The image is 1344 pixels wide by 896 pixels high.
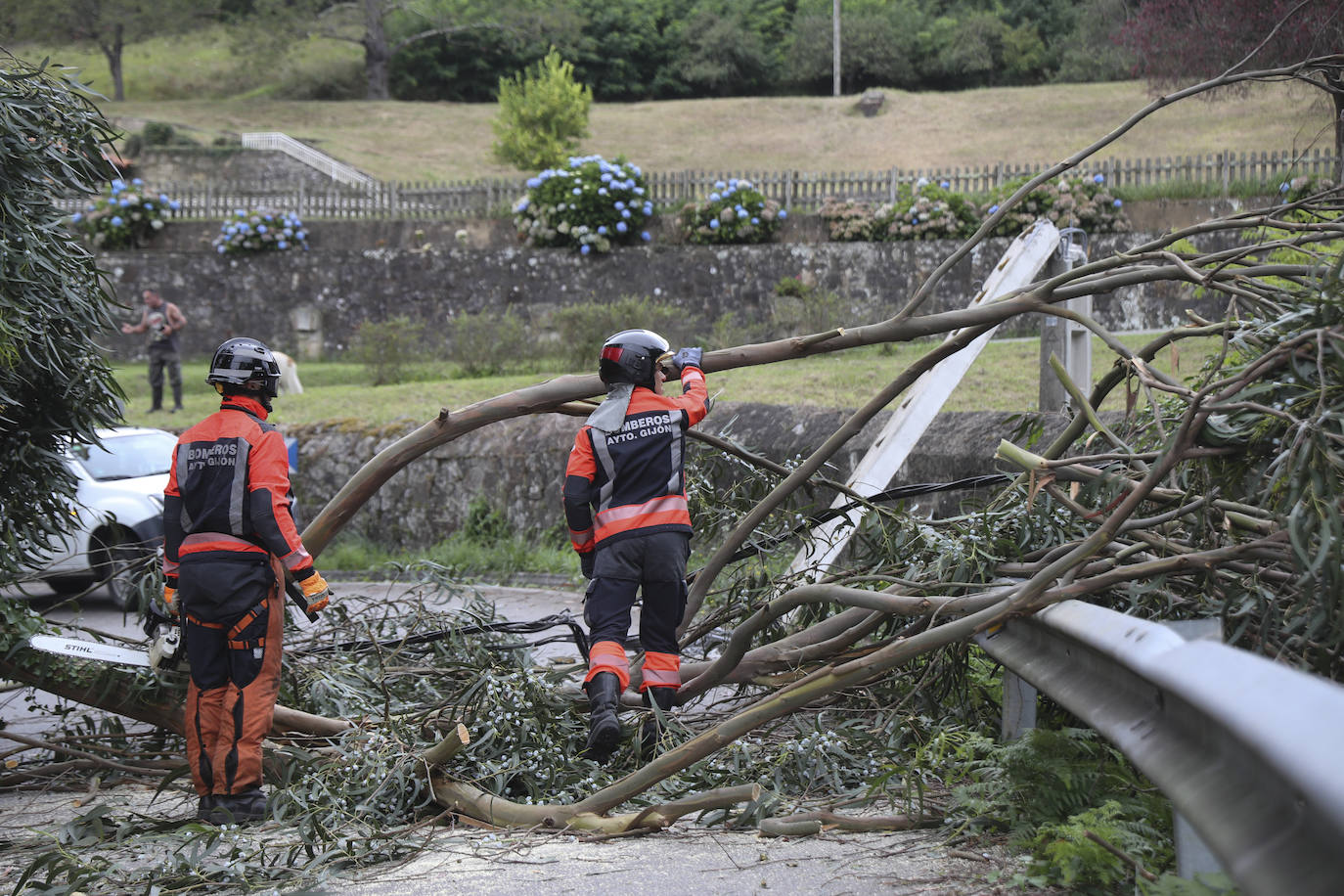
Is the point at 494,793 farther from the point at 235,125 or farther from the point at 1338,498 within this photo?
the point at 235,125

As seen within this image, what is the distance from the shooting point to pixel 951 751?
4047mm

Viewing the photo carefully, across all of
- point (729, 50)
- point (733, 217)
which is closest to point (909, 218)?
point (733, 217)

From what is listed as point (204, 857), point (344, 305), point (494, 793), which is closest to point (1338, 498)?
point (494, 793)

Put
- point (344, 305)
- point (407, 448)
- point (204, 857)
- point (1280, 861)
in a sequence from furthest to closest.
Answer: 1. point (344, 305)
2. point (407, 448)
3. point (204, 857)
4. point (1280, 861)

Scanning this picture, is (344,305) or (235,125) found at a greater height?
(235,125)

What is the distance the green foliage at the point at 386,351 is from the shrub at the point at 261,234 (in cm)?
593

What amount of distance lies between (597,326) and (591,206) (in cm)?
494

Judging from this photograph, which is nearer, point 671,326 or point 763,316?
point 671,326

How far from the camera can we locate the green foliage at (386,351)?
651 inches

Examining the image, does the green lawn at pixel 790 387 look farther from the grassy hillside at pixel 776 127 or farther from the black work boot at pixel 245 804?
the grassy hillside at pixel 776 127

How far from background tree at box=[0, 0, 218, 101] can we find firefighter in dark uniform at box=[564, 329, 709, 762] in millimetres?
50085

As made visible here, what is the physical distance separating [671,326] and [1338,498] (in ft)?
43.3

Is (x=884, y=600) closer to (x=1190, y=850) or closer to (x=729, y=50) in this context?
(x=1190, y=850)

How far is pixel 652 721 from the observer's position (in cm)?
461
